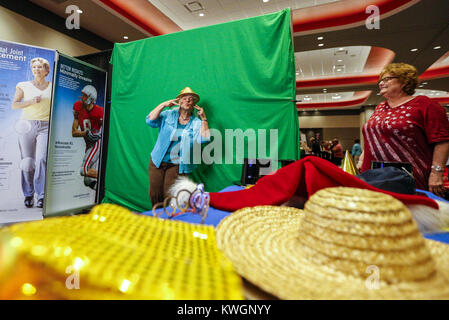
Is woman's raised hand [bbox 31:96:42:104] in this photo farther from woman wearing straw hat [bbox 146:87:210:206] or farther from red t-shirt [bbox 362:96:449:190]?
red t-shirt [bbox 362:96:449:190]

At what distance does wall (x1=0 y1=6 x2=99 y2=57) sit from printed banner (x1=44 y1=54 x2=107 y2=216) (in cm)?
145

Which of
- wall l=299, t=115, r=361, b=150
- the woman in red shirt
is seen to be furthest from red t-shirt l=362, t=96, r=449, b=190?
wall l=299, t=115, r=361, b=150

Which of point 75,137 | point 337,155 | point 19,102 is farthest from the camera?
point 337,155

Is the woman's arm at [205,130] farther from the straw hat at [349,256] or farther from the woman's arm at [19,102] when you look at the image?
the woman's arm at [19,102]

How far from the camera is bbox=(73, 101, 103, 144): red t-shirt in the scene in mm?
2971

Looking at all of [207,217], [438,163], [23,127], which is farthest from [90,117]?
[438,163]

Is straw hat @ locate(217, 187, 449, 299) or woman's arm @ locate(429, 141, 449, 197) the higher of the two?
woman's arm @ locate(429, 141, 449, 197)

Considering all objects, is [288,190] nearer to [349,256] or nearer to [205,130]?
[349,256]

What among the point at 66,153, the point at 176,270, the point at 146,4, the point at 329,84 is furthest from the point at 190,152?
the point at 329,84

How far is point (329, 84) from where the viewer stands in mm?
8484

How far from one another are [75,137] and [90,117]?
1.08 feet

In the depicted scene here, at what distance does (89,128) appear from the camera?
3043 millimetres

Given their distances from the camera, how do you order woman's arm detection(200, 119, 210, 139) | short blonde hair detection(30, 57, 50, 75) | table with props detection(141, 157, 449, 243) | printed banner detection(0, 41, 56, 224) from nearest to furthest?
table with props detection(141, 157, 449, 243), woman's arm detection(200, 119, 210, 139), printed banner detection(0, 41, 56, 224), short blonde hair detection(30, 57, 50, 75)

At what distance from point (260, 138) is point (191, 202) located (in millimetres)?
1414
